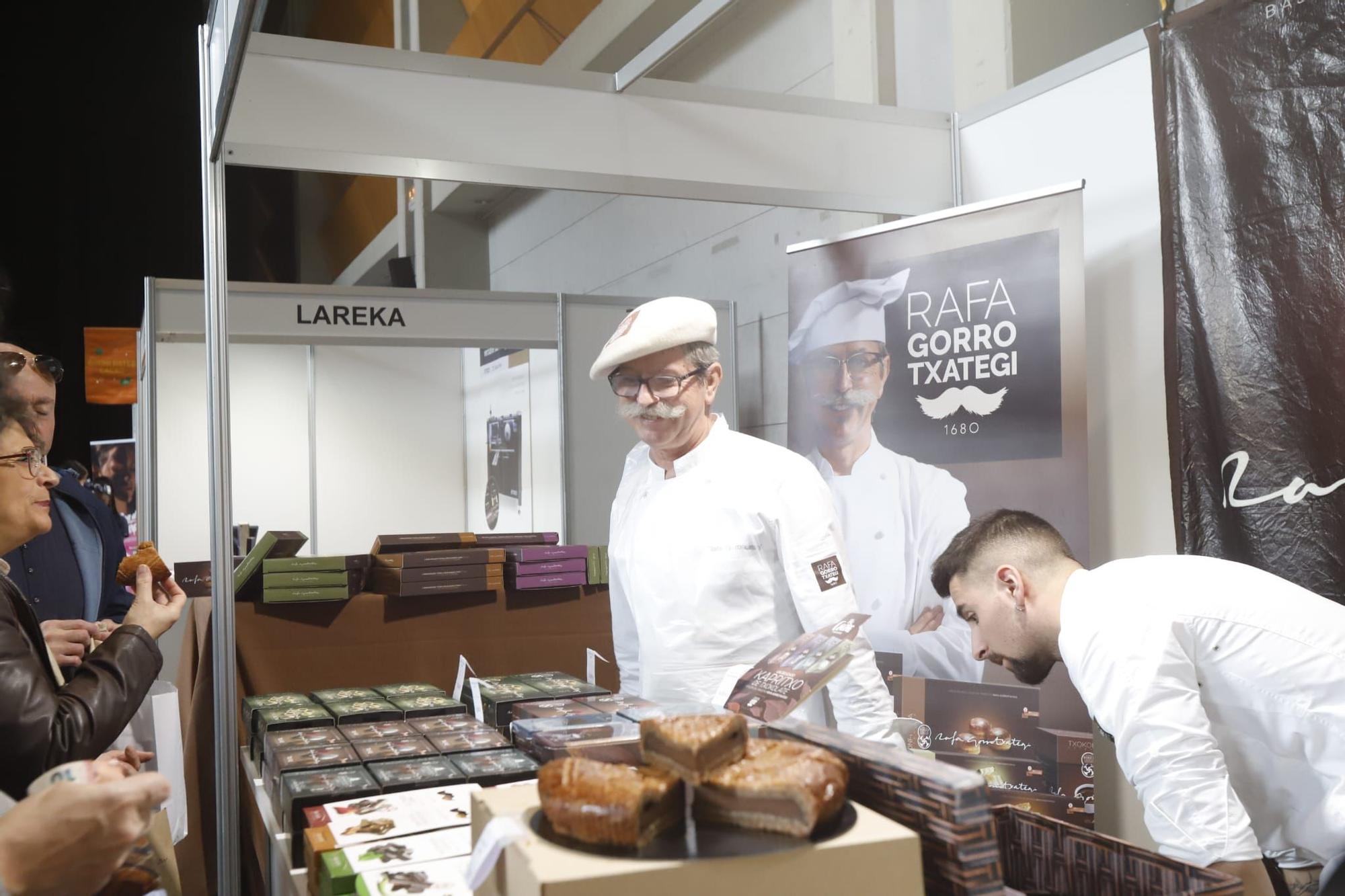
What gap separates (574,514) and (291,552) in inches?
88.3

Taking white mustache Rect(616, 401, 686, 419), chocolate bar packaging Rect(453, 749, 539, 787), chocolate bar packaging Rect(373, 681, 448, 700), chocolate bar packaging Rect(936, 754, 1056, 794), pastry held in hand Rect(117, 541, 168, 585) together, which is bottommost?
chocolate bar packaging Rect(936, 754, 1056, 794)

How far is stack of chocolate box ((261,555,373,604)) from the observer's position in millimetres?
3529

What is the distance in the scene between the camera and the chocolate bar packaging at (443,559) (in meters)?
3.68

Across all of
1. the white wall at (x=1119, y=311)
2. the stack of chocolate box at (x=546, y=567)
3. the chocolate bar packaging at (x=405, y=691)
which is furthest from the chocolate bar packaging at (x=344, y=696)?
the white wall at (x=1119, y=311)

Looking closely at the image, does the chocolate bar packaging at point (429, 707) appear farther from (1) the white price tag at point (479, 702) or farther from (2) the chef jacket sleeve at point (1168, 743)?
(2) the chef jacket sleeve at point (1168, 743)

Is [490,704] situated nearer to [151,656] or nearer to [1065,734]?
[151,656]

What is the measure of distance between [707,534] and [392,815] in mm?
1314

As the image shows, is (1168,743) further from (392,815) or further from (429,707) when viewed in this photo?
(429,707)

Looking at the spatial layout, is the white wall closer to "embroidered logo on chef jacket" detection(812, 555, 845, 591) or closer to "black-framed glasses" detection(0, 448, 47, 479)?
"embroidered logo on chef jacket" detection(812, 555, 845, 591)

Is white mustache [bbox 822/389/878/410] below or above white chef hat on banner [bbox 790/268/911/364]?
below

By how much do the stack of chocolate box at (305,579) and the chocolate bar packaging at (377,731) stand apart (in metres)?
1.55

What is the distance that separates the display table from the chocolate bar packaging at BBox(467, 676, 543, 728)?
1.43 meters

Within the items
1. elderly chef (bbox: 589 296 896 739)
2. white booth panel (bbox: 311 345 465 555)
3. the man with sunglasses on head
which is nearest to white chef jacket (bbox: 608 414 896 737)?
elderly chef (bbox: 589 296 896 739)

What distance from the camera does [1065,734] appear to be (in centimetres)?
295
